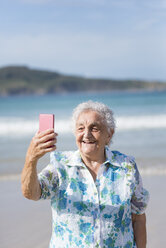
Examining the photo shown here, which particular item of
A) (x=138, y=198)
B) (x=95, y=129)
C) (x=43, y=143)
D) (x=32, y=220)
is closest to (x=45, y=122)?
(x=43, y=143)

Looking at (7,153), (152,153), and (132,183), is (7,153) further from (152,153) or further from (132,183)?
(132,183)

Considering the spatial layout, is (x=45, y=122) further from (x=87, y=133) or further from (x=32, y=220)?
(x=32, y=220)

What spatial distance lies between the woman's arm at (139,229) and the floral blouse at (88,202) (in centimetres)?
9

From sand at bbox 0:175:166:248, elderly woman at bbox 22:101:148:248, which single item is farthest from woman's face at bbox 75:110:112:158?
sand at bbox 0:175:166:248

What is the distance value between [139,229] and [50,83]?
66.6 metres

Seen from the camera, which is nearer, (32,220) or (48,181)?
(48,181)

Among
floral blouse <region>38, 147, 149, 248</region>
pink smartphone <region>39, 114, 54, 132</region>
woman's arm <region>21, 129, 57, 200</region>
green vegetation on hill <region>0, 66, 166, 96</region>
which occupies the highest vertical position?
green vegetation on hill <region>0, 66, 166, 96</region>

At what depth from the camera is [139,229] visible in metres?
2.41

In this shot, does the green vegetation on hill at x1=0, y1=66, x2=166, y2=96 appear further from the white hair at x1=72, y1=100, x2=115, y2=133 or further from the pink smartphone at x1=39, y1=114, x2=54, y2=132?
the pink smartphone at x1=39, y1=114, x2=54, y2=132

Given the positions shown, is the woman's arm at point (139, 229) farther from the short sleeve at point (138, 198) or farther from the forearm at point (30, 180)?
the forearm at point (30, 180)

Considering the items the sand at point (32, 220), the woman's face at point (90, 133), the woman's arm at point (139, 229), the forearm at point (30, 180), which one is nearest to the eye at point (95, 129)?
the woman's face at point (90, 133)

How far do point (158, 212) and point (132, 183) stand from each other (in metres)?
2.80

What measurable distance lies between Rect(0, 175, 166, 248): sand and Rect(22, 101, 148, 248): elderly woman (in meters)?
1.97

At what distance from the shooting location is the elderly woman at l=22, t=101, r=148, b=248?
2176mm
